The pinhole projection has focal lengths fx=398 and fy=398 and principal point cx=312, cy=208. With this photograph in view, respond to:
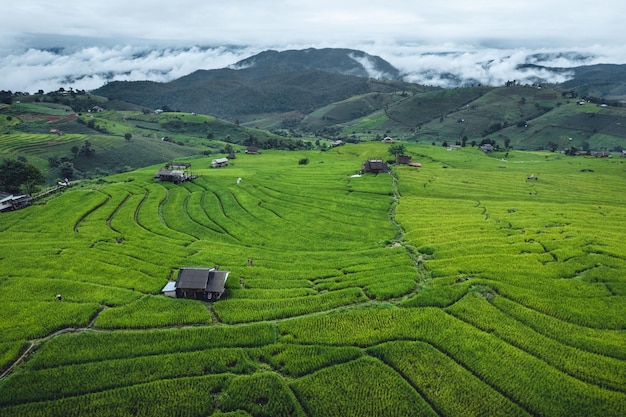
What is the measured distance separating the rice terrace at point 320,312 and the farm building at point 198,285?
4.76ft

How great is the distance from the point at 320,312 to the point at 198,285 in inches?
513

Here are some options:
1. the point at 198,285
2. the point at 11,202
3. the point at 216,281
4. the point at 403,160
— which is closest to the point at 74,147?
the point at 11,202

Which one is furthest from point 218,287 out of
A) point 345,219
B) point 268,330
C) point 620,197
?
point 620,197

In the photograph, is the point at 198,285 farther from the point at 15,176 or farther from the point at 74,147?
the point at 74,147

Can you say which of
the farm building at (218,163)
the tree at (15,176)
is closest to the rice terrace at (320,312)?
the tree at (15,176)

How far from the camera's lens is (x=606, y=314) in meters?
37.8

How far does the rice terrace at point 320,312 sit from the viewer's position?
1148 inches

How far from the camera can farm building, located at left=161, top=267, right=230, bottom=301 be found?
137ft

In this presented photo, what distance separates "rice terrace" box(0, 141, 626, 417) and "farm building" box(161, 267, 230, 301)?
1450mm

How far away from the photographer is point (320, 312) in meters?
39.7

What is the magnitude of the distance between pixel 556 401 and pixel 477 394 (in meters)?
5.33

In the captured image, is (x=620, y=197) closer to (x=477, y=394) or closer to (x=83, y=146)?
(x=477, y=394)

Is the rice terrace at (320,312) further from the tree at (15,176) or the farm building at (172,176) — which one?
the farm building at (172,176)

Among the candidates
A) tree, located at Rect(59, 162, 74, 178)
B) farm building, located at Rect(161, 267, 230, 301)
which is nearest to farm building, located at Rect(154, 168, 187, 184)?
tree, located at Rect(59, 162, 74, 178)
